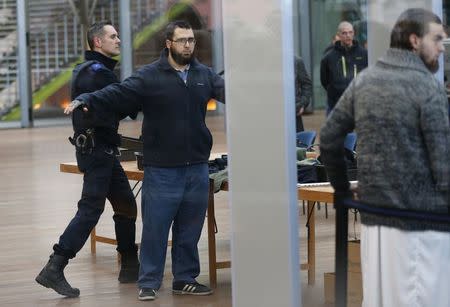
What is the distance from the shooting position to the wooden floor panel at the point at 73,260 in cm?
773

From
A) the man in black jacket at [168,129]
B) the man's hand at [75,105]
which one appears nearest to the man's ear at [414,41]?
the man in black jacket at [168,129]

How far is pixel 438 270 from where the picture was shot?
4812mm

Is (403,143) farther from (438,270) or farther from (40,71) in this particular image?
(40,71)

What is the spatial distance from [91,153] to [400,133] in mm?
3517

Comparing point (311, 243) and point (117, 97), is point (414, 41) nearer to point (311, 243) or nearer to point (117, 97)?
point (117, 97)

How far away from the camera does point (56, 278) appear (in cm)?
789

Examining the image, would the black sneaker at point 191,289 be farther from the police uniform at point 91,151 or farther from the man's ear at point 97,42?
the man's ear at point 97,42

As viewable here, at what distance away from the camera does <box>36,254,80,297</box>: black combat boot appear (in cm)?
788

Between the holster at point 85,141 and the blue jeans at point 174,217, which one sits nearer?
the blue jeans at point 174,217

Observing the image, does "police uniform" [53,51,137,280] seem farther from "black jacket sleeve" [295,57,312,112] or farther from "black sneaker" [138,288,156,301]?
"black jacket sleeve" [295,57,312,112]

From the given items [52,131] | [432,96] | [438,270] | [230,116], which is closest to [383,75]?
[432,96]

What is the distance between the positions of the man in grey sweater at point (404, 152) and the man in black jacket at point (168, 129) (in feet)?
8.79

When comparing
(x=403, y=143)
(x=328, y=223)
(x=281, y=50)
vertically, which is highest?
(x=281, y=50)

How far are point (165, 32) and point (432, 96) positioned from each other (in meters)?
3.35
